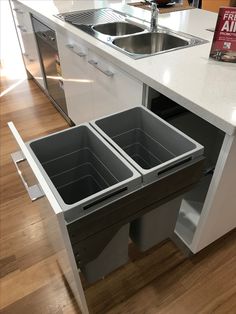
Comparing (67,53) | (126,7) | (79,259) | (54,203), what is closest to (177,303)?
(79,259)

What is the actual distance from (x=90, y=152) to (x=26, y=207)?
0.85 m

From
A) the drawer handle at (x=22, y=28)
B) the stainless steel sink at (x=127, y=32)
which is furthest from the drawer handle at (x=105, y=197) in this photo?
the drawer handle at (x=22, y=28)

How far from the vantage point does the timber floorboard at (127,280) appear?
1199 mm

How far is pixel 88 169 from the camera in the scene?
1.06 metres

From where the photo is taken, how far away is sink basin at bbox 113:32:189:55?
4.89 ft

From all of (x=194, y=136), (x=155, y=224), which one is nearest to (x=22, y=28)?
(x=194, y=136)

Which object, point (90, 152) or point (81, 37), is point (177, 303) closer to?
point (90, 152)

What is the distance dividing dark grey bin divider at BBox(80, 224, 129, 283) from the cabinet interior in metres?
0.36

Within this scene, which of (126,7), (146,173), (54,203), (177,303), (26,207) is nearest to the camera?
(54,203)

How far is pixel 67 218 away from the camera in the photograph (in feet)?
2.17

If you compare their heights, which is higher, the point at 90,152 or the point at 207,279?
the point at 90,152

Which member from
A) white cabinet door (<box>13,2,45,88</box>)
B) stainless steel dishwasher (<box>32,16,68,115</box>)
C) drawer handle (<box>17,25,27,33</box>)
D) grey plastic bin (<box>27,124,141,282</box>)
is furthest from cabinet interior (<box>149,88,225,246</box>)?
drawer handle (<box>17,25,27,33</box>)

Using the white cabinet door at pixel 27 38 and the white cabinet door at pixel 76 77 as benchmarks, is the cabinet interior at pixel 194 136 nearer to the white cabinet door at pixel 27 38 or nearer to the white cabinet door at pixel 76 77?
the white cabinet door at pixel 76 77

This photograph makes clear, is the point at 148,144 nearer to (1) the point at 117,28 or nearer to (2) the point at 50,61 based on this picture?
(1) the point at 117,28
